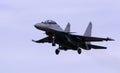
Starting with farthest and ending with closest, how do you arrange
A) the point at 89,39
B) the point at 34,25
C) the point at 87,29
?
the point at 87,29 < the point at 89,39 < the point at 34,25

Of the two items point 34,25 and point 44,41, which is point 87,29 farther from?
point 34,25

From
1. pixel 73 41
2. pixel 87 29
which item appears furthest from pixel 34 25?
pixel 87 29

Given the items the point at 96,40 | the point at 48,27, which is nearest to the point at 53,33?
the point at 48,27

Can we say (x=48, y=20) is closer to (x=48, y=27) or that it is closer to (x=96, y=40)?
(x=48, y=27)

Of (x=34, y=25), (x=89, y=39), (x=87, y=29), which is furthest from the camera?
(x=87, y=29)

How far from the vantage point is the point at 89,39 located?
114m

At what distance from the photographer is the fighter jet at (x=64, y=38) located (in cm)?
10950

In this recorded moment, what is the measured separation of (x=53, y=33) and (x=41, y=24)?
267 centimetres

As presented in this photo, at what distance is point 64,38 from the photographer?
111312 mm

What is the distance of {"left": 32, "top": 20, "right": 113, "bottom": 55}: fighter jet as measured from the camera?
359ft

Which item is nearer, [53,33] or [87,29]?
[53,33]

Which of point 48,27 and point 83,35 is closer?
point 48,27

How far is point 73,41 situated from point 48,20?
20.5 feet

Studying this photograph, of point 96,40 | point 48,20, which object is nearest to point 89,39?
point 96,40
